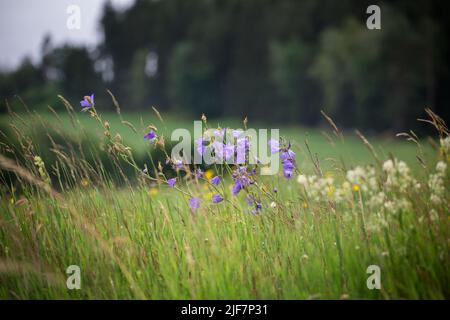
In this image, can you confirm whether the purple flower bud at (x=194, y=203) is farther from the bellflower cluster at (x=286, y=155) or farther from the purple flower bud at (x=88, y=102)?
the purple flower bud at (x=88, y=102)

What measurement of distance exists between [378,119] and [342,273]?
3055 cm

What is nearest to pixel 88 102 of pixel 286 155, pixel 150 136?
pixel 150 136

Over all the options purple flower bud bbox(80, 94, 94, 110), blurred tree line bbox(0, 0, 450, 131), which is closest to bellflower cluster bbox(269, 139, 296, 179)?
purple flower bud bbox(80, 94, 94, 110)

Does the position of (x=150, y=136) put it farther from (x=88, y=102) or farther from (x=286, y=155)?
(x=286, y=155)

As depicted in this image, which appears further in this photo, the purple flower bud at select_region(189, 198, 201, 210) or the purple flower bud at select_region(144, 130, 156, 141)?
the purple flower bud at select_region(144, 130, 156, 141)

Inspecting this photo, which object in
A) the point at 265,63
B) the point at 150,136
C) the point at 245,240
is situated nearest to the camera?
the point at 245,240

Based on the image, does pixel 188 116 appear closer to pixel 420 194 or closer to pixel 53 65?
pixel 53 65

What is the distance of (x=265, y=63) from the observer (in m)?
42.4

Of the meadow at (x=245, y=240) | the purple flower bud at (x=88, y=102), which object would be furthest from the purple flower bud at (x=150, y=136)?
the purple flower bud at (x=88, y=102)

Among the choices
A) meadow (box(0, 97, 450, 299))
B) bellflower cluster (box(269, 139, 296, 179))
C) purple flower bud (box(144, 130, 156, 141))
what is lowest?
meadow (box(0, 97, 450, 299))

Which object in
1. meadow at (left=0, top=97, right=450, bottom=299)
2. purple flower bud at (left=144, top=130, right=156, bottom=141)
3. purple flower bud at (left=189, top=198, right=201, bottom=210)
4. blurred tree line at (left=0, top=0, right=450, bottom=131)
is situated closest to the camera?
meadow at (left=0, top=97, right=450, bottom=299)

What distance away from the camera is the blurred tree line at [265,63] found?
2686cm

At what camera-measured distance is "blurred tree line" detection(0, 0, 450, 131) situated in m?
26.9

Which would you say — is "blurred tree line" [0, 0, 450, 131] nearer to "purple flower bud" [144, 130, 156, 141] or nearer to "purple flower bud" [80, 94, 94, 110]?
"purple flower bud" [80, 94, 94, 110]
